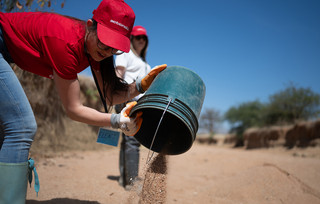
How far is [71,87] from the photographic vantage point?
1.44m

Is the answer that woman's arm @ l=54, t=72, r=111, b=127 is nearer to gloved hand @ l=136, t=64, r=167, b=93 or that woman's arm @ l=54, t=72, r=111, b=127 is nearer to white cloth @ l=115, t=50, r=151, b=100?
gloved hand @ l=136, t=64, r=167, b=93

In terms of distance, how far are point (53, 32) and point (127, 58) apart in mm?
1289

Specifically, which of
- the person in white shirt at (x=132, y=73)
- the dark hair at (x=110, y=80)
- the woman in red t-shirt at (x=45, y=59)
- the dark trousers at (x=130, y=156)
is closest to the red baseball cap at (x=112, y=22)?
the woman in red t-shirt at (x=45, y=59)

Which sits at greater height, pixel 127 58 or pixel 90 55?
pixel 127 58

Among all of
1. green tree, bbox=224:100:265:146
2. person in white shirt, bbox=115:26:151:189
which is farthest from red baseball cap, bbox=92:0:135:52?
green tree, bbox=224:100:265:146

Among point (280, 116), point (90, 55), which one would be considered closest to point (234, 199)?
point (90, 55)

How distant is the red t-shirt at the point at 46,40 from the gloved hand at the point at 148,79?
1.97ft

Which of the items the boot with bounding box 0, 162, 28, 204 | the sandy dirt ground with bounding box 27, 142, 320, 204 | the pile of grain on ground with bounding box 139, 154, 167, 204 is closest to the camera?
the boot with bounding box 0, 162, 28, 204

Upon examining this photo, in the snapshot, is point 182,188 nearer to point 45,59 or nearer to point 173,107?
point 173,107

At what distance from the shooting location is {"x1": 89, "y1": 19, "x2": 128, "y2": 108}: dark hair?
1.93m

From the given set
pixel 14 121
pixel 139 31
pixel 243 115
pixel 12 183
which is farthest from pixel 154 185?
pixel 243 115

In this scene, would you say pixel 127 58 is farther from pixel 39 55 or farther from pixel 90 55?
pixel 39 55

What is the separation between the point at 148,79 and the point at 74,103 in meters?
0.73

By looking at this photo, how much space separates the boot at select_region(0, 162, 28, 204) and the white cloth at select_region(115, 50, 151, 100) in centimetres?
149
